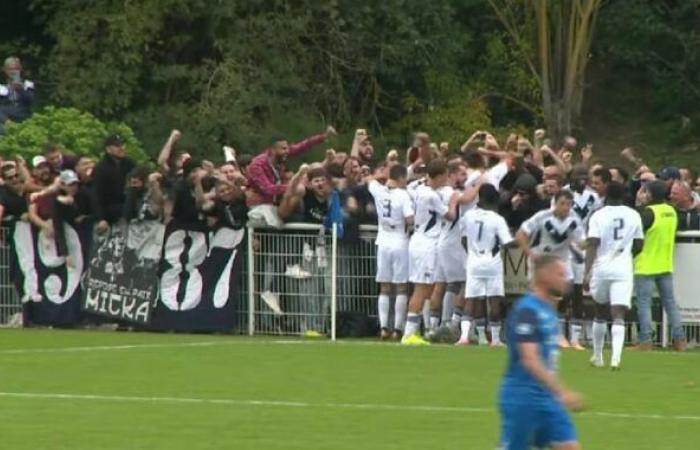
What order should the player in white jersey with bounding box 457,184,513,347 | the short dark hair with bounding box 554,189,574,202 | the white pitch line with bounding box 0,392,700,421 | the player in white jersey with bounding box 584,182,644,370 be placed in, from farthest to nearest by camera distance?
the player in white jersey with bounding box 457,184,513,347 < the short dark hair with bounding box 554,189,574,202 < the player in white jersey with bounding box 584,182,644,370 < the white pitch line with bounding box 0,392,700,421

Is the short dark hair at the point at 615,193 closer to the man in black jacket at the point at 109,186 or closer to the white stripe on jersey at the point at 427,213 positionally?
the white stripe on jersey at the point at 427,213

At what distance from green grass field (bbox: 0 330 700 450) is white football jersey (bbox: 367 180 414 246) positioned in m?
1.44

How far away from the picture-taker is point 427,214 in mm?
26531

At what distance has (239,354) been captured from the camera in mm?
24469

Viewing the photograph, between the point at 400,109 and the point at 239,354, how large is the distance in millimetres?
21540

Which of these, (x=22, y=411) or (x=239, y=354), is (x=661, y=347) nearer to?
(x=239, y=354)

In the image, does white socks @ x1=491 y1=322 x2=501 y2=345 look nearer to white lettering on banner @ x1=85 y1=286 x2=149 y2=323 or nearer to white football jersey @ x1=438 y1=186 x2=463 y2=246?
white football jersey @ x1=438 y1=186 x2=463 y2=246

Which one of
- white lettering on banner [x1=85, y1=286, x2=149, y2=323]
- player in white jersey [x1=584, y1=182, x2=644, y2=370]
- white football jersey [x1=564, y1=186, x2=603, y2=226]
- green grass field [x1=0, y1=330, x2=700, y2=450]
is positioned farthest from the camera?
white lettering on banner [x1=85, y1=286, x2=149, y2=323]

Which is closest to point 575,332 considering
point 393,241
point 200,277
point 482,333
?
point 482,333

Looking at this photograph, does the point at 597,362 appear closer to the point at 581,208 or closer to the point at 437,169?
the point at 581,208

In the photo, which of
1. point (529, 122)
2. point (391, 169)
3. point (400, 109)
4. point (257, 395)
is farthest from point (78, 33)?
point (257, 395)

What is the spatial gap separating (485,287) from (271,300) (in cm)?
333

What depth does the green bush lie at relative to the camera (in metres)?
32.8

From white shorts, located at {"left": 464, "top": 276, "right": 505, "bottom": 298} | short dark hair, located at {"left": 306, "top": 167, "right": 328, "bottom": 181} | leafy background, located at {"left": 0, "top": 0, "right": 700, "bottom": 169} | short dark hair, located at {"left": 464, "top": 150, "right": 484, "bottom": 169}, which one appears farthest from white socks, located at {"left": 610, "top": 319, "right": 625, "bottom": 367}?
leafy background, located at {"left": 0, "top": 0, "right": 700, "bottom": 169}
